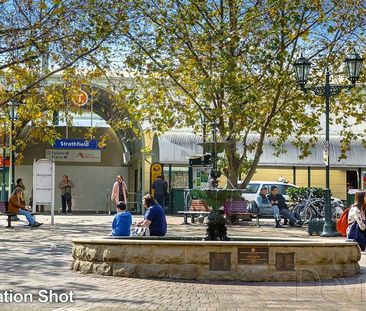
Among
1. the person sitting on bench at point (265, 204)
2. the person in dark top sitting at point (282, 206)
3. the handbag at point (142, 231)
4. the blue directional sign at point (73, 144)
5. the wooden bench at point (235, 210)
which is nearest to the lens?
the handbag at point (142, 231)

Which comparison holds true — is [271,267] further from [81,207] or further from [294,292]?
[81,207]

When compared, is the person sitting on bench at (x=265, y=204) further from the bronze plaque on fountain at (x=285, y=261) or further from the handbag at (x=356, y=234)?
the bronze plaque on fountain at (x=285, y=261)

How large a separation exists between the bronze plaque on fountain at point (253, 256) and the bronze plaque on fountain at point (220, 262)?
7.7 inches

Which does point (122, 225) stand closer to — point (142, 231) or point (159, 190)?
point (142, 231)

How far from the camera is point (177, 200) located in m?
33.7

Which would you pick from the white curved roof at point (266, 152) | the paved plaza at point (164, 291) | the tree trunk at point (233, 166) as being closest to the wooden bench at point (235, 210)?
the tree trunk at point (233, 166)

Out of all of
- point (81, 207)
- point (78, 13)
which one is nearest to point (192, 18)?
point (78, 13)

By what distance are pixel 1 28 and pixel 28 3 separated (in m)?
1.15

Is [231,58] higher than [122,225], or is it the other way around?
[231,58]

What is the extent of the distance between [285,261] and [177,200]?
71.3 feet

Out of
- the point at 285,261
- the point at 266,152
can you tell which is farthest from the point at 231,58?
the point at 266,152

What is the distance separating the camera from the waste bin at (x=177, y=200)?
3359 centimetres

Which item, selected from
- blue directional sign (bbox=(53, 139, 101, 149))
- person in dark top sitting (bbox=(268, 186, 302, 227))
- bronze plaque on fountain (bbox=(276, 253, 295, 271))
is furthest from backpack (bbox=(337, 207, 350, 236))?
blue directional sign (bbox=(53, 139, 101, 149))

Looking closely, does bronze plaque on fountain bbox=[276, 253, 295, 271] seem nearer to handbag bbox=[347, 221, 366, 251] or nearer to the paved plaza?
the paved plaza
